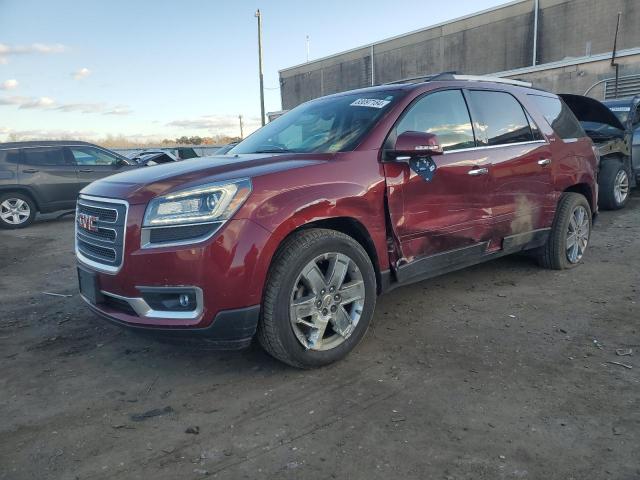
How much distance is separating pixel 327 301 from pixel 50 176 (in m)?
9.24

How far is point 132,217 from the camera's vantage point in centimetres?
285

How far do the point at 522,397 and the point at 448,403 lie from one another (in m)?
0.41

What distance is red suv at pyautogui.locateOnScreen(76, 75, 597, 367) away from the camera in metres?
2.80

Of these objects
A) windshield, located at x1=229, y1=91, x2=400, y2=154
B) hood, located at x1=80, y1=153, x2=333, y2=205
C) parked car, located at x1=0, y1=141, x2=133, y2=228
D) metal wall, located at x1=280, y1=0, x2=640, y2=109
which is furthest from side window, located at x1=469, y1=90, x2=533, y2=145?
metal wall, located at x1=280, y1=0, x2=640, y2=109

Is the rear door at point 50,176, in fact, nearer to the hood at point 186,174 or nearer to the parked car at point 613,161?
the hood at point 186,174

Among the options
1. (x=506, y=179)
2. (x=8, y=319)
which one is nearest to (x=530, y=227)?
(x=506, y=179)

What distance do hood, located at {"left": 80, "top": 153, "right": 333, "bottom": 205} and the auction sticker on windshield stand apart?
0.70m

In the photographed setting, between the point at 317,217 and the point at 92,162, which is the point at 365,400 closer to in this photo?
the point at 317,217

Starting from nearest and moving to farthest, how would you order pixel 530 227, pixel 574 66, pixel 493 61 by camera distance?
pixel 530 227
pixel 574 66
pixel 493 61

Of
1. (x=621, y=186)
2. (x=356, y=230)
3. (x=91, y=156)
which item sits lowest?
(x=621, y=186)

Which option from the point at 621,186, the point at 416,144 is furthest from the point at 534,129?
the point at 621,186

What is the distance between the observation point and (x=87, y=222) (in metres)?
3.27

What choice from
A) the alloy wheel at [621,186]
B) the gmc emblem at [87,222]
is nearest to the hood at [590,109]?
the alloy wheel at [621,186]

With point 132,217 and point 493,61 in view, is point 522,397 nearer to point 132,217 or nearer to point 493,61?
point 132,217
